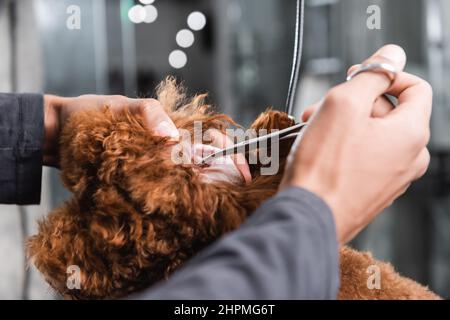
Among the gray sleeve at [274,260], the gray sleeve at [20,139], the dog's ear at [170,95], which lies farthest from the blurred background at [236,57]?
the gray sleeve at [274,260]

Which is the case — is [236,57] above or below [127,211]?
above

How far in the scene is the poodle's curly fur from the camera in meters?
0.46

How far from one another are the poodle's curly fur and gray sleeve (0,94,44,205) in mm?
150

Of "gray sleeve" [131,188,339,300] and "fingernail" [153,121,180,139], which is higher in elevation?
"fingernail" [153,121,180,139]

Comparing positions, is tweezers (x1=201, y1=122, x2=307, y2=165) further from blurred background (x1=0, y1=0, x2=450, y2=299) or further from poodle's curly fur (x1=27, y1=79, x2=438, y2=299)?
blurred background (x1=0, y1=0, x2=450, y2=299)

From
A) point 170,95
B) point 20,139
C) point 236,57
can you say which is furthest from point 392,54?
point 236,57

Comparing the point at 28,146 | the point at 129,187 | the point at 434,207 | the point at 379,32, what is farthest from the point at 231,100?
the point at 129,187

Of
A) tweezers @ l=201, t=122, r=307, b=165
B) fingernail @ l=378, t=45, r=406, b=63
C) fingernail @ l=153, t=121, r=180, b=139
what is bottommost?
tweezers @ l=201, t=122, r=307, b=165

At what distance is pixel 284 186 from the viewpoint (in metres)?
0.39

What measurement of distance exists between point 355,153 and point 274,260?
0.32 ft

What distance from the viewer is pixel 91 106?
59 centimetres

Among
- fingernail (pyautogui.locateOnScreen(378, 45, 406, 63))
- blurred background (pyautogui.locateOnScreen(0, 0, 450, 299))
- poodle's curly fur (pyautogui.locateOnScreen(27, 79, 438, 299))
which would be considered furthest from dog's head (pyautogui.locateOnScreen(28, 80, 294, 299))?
blurred background (pyautogui.locateOnScreen(0, 0, 450, 299))

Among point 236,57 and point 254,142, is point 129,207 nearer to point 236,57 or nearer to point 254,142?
point 254,142
